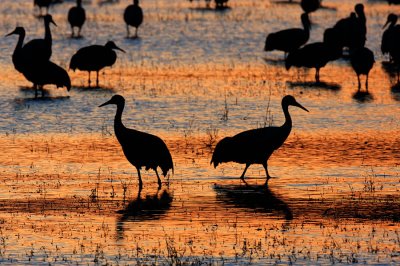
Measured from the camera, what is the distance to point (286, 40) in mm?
39188

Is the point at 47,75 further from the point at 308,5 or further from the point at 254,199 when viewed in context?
the point at 308,5

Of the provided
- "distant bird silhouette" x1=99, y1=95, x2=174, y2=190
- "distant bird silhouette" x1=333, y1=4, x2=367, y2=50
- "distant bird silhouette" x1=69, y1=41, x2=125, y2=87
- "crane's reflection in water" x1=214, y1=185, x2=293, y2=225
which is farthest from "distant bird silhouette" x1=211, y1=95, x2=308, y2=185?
"distant bird silhouette" x1=333, y1=4, x2=367, y2=50

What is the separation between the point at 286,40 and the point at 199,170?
2023cm

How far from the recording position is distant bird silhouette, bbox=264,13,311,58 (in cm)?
3872

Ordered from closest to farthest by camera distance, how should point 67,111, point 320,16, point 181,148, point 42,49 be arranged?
point 181,148 < point 67,111 < point 42,49 < point 320,16

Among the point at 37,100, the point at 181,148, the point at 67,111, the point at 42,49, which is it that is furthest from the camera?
the point at 42,49

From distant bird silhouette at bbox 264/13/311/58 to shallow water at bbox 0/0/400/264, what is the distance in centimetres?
77

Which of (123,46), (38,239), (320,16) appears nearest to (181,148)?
(38,239)

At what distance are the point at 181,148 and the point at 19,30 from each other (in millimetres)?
12588

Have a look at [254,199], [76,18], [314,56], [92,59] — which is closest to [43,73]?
[92,59]

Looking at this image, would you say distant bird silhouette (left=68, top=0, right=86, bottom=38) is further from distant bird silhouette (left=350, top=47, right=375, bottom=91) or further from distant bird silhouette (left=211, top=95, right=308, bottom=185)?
distant bird silhouette (left=211, top=95, right=308, bottom=185)

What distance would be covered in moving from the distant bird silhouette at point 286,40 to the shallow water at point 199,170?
773 mm

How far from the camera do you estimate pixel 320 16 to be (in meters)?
54.4

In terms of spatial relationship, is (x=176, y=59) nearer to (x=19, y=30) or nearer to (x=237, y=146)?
(x=19, y=30)
